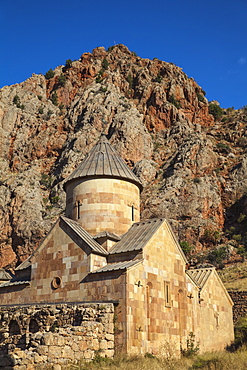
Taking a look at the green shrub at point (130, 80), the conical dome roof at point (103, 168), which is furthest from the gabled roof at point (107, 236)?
the green shrub at point (130, 80)

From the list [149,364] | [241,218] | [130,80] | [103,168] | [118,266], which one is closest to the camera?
[149,364]

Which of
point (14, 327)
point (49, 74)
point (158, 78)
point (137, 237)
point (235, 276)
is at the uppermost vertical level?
point (49, 74)

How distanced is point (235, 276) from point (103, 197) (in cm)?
2026

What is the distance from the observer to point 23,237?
48.7 m

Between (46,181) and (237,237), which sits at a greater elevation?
(46,181)

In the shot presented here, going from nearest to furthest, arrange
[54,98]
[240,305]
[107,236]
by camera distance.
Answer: [107,236] < [240,305] < [54,98]

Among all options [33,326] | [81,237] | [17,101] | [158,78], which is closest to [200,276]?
[81,237]

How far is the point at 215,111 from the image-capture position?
69.7 meters

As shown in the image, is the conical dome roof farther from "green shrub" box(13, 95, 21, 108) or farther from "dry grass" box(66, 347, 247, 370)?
"green shrub" box(13, 95, 21, 108)

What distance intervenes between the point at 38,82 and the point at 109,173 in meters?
60.5

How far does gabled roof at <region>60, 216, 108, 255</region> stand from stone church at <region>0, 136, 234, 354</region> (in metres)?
0.04

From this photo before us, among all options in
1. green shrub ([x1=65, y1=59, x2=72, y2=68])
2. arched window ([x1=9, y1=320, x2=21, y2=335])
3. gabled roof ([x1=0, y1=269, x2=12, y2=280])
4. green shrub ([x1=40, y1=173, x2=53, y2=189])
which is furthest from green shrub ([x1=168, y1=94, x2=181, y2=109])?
arched window ([x1=9, y1=320, x2=21, y2=335])

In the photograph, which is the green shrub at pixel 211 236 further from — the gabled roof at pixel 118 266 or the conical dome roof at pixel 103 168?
the gabled roof at pixel 118 266

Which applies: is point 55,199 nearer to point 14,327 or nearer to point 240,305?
point 240,305
